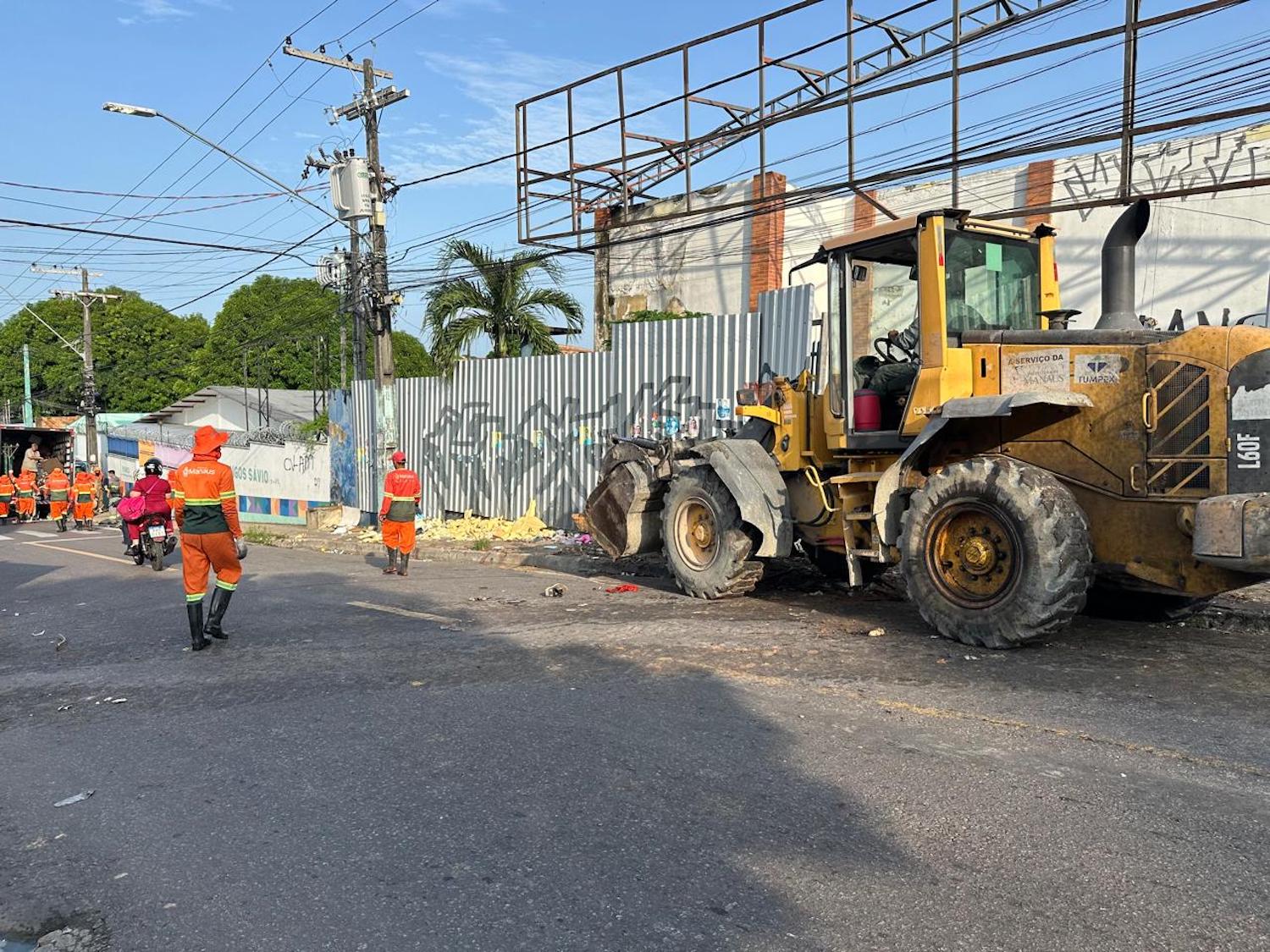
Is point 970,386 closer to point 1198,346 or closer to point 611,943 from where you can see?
point 1198,346

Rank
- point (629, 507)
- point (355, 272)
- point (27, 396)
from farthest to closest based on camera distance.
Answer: point (27, 396) → point (355, 272) → point (629, 507)

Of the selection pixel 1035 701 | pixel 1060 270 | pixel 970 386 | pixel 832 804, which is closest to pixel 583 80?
pixel 1060 270

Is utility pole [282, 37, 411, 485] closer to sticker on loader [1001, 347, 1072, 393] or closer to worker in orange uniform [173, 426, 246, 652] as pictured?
worker in orange uniform [173, 426, 246, 652]

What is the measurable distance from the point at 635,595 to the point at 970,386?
13.4 ft

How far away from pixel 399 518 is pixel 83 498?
1555 cm

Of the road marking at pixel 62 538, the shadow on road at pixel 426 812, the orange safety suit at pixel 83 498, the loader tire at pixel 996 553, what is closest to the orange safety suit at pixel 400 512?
the shadow on road at pixel 426 812

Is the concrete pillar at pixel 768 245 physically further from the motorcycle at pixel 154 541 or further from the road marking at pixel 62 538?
the road marking at pixel 62 538

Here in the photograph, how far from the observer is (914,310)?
777 cm

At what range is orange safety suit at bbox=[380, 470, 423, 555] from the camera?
1265cm

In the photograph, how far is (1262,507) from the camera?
557 cm

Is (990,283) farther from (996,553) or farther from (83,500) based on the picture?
(83,500)

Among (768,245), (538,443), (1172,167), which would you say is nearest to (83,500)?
(538,443)

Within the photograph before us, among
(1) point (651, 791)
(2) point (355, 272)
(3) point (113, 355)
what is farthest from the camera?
(3) point (113, 355)

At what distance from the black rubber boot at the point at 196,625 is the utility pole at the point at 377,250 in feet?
36.4
